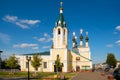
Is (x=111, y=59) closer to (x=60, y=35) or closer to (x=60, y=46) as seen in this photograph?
A: (x=60, y=46)

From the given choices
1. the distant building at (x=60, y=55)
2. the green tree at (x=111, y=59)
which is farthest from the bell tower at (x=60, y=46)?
the green tree at (x=111, y=59)

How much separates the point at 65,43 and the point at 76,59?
797cm

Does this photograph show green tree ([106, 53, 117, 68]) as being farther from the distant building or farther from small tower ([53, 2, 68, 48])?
small tower ([53, 2, 68, 48])

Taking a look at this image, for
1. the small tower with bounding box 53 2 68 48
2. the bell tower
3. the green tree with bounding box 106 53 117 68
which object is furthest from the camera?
the green tree with bounding box 106 53 117 68

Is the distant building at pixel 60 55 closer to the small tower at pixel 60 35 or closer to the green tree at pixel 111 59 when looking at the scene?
the small tower at pixel 60 35

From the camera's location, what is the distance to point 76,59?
76500mm

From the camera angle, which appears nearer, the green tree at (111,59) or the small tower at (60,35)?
the small tower at (60,35)

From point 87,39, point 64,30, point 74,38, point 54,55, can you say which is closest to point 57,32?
point 64,30

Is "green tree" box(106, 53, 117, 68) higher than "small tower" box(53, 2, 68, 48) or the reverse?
the reverse

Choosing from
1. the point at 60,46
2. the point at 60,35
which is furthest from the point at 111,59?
the point at 60,35

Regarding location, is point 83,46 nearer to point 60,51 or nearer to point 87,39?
point 87,39

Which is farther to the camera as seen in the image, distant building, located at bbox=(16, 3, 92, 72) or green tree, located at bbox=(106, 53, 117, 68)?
green tree, located at bbox=(106, 53, 117, 68)

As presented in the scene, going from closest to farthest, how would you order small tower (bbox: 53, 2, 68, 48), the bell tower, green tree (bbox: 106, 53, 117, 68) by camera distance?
1. the bell tower
2. small tower (bbox: 53, 2, 68, 48)
3. green tree (bbox: 106, 53, 117, 68)

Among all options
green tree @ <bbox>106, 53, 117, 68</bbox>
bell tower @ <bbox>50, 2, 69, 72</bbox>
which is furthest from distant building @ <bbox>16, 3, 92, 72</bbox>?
green tree @ <bbox>106, 53, 117, 68</bbox>
